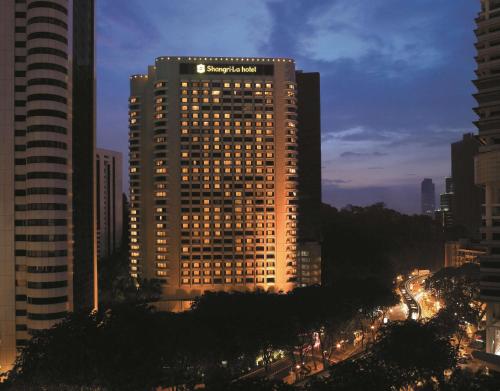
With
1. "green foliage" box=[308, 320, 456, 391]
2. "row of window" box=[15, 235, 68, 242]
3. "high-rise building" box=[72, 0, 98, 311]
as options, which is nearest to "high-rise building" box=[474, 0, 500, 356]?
"green foliage" box=[308, 320, 456, 391]

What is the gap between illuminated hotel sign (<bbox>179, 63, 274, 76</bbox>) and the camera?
106250mm

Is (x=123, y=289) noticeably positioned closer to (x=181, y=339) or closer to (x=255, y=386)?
(x=181, y=339)

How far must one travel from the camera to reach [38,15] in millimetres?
60625

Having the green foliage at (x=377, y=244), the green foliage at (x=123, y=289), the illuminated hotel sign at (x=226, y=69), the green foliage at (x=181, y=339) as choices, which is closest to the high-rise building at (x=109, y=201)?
the green foliage at (x=123, y=289)

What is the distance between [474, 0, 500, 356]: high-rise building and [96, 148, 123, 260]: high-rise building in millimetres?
117913

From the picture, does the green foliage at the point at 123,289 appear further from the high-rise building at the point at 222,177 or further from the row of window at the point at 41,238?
the row of window at the point at 41,238

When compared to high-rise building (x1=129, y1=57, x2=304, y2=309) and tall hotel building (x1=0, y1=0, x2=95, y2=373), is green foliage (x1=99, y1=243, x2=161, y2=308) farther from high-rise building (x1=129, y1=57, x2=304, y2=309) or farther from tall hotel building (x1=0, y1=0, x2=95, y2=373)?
tall hotel building (x1=0, y1=0, x2=95, y2=373)

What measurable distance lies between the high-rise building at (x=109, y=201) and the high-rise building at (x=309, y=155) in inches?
2602

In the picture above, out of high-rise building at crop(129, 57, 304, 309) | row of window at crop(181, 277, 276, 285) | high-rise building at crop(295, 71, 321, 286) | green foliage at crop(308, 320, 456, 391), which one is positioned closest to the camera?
green foliage at crop(308, 320, 456, 391)

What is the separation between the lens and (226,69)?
106875mm

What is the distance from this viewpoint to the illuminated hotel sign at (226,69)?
10625 centimetres

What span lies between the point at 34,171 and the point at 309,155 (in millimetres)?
87407

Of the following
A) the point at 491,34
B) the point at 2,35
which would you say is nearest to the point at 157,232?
the point at 2,35

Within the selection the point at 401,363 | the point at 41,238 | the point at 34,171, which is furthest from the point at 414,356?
the point at 34,171
